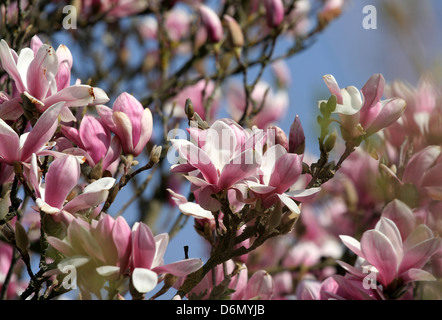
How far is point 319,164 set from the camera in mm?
1381

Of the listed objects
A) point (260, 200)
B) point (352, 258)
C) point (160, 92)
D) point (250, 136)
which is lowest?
point (352, 258)

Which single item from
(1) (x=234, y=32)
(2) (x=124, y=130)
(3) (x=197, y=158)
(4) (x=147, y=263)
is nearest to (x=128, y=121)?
(2) (x=124, y=130)

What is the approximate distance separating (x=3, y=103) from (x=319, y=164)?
68cm

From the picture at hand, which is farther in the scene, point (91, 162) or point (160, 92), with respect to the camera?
point (160, 92)

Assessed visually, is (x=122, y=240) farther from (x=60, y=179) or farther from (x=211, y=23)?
(x=211, y=23)

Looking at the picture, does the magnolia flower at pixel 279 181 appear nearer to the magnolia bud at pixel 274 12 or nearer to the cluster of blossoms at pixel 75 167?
the cluster of blossoms at pixel 75 167

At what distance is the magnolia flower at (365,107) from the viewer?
1390 mm

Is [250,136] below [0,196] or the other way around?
the other way around

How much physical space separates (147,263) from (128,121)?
346mm

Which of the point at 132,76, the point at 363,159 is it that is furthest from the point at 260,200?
the point at 132,76

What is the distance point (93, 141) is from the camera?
1.42 meters

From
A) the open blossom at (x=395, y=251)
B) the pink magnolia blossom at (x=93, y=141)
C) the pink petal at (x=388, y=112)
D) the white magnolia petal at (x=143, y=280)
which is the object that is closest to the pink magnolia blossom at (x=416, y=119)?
the pink petal at (x=388, y=112)

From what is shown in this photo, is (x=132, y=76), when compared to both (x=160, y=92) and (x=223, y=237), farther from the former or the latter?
(x=223, y=237)

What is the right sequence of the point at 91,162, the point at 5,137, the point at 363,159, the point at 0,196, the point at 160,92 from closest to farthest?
the point at 5,137, the point at 91,162, the point at 0,196, the point at 363,159, the point at 160,92
